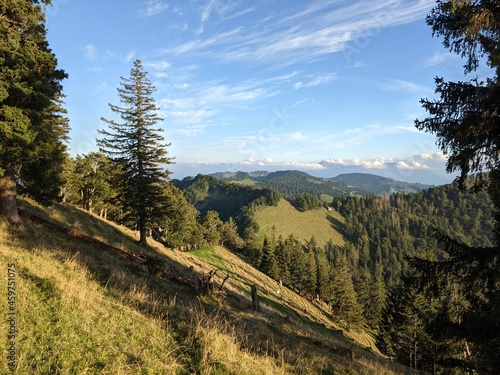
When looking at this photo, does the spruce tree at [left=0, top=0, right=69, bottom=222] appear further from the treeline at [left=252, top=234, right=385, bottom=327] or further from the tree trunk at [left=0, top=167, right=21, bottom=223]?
the treeline at [left=252, top=234, right=385, bottom=327]

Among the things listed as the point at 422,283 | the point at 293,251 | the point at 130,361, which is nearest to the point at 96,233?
the point at 130,361

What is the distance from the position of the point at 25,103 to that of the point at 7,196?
466 centimetres

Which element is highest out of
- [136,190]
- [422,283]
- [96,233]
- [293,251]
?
[136,190]

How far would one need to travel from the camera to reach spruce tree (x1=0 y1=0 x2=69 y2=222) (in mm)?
13117

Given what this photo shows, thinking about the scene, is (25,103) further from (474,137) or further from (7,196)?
(474,137)

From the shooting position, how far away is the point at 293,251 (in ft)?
321

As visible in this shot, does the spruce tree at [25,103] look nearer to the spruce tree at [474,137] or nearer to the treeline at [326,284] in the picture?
the spruce tree at [474,137]

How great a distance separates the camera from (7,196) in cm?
1427

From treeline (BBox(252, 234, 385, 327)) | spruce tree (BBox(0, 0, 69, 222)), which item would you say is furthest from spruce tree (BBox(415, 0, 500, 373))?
treeline (BBox(252, 234, 385, 327))

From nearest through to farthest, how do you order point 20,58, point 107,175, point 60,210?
point 20,58 < point 60,210 < point 107,175

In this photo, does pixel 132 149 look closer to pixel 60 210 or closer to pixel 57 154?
pixel 60 210

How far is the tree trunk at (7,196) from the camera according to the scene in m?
14.1

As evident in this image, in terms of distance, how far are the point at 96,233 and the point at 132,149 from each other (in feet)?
26.2

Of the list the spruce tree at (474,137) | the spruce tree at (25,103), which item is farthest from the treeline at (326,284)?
the spruce tree at (25,103)
